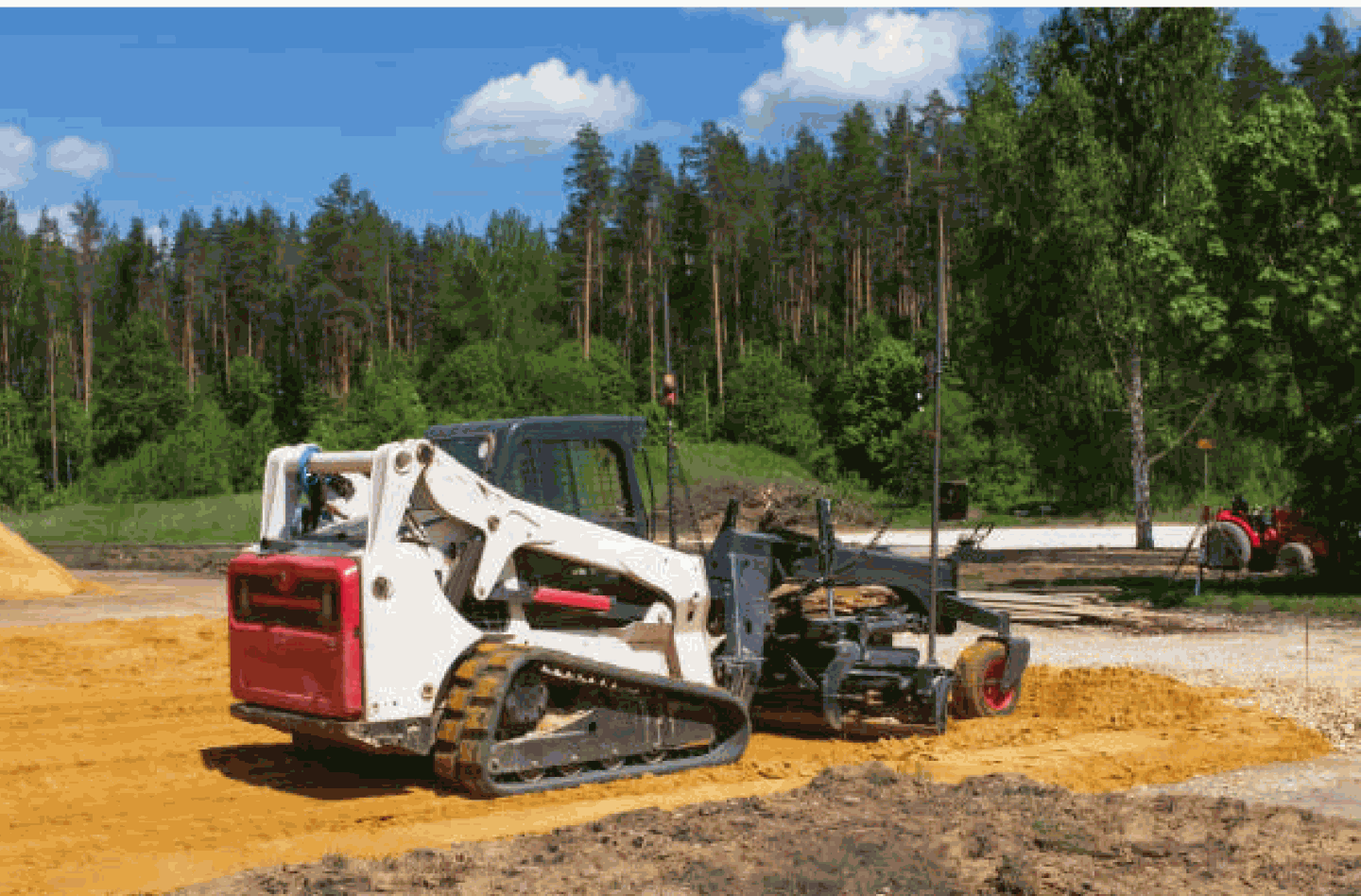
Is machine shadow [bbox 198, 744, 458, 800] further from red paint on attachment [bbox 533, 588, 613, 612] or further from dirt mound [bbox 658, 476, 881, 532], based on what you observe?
dirt mound [bbox 658, 476, 881, 532]

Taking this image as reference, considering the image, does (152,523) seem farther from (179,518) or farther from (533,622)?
(533,622)

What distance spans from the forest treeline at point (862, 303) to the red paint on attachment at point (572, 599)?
263cm

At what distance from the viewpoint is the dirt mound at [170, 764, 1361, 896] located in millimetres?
6445

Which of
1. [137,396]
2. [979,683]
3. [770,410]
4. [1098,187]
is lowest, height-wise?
[979,683]

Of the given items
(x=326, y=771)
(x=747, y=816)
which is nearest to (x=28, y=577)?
(x=326, y=771)

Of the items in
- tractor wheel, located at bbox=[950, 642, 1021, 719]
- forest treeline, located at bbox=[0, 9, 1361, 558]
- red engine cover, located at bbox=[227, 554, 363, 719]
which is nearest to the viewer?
red engine cover, located at bbox=[227, 554, 363, 719]

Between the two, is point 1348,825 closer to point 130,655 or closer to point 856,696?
point 856,696

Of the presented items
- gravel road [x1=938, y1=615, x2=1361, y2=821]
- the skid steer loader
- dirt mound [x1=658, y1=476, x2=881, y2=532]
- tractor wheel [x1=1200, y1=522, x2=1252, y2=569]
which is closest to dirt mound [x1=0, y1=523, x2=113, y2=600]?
gravel road [x1=938, y1=615, x2=1361, y2=821]

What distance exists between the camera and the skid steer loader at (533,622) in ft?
26.0

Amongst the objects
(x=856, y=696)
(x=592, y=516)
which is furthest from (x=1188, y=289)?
(x=592, y=516)

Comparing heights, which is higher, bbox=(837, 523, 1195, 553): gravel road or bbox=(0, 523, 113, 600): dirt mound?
bbox=(0, 523, 113, 600): dirt mound

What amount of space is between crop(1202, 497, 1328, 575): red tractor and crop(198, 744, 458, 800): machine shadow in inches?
729

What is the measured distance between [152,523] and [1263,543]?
4469 centimetres

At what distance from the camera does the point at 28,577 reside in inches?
989
